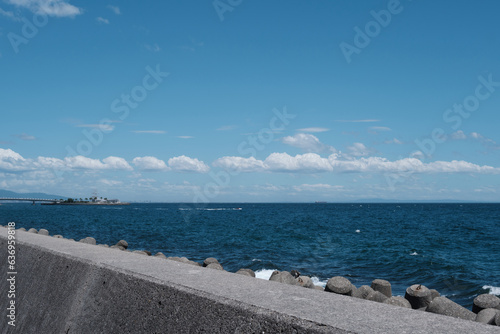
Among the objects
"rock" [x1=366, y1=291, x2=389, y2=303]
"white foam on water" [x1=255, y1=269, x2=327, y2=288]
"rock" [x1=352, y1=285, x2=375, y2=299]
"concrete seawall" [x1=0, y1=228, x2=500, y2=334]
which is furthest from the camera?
"white foam on water" [x1=255, y1=269, x2=327, y2=288]

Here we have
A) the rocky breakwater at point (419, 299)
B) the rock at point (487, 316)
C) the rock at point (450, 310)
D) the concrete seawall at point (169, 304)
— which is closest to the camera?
the concrete seawall at point (169, 304)

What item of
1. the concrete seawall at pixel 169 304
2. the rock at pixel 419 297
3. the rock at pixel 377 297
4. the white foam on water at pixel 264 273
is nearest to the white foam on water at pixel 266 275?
the white foam on water at pixel 264 273

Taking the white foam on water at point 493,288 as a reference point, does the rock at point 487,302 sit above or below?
above

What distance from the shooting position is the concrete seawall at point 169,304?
2346mm

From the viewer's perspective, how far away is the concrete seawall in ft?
7.70

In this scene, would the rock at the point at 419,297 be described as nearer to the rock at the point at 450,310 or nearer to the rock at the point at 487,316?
the rock at the point at 450,310

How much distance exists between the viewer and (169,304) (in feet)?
9.89

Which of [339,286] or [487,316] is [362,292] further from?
[487,316]

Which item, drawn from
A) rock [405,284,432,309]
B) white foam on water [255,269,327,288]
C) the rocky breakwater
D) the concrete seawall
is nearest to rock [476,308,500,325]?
the rocky breakwater

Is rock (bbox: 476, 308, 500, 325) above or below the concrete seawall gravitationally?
below

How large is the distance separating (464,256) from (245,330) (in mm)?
24332

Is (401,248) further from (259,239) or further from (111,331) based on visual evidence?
(111,331)

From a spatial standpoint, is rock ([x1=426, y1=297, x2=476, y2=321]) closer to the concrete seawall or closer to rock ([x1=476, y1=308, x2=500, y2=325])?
rock ([x1=476, y1=308, x2=500, y2=325])

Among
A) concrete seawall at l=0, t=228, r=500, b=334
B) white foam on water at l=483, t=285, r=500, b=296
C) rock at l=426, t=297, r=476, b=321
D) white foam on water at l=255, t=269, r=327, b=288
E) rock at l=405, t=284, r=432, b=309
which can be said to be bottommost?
white foam on water at l=483, t=285, r=500, b=296
